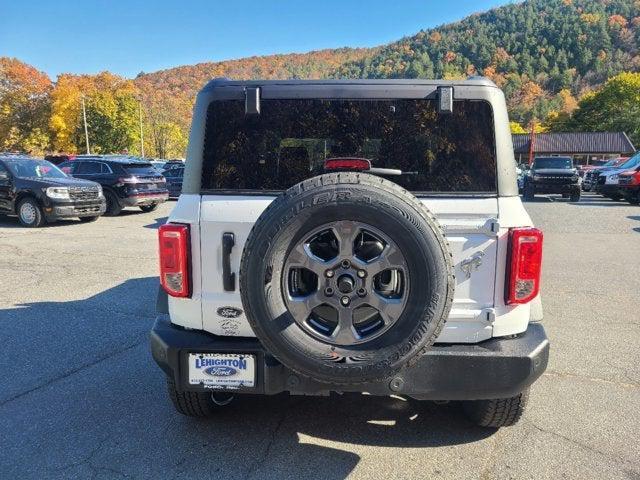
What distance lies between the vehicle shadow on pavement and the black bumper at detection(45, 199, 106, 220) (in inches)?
338

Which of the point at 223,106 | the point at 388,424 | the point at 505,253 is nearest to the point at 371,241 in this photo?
the point at 505,253

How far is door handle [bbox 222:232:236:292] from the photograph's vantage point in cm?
256

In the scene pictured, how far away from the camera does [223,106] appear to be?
2689 millimetres

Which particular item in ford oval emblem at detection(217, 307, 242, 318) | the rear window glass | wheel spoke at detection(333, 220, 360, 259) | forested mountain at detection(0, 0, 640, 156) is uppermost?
forested mountain at detection(0, 0, 640, 156)

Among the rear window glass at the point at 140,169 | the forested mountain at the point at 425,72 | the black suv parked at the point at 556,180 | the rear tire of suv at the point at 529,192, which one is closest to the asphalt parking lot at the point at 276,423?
the rear window glass at the point at 140,169

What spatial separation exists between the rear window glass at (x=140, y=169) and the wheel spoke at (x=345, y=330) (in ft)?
44.8

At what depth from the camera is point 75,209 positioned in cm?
1218

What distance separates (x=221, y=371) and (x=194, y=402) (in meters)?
0.63

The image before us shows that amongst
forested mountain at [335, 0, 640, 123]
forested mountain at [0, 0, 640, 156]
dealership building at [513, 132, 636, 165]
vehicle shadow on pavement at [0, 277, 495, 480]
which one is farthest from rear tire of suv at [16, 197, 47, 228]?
forested mountain at [335, 0, 640, 123]

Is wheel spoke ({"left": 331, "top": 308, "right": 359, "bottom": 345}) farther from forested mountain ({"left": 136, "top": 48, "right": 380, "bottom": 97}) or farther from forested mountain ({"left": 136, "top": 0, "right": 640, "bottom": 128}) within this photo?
forested mountain ({"left": 136, "top": 0, "right": 640, "bottom": 128})

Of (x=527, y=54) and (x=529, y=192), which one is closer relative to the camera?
(x=529, y=192)

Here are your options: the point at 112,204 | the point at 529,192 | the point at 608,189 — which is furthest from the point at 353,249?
the point at 529,192

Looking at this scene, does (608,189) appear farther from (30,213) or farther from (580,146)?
(580,146)

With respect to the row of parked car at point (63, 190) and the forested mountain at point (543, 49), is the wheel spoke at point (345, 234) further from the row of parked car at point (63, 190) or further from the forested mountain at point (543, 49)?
the forested mountain at point (543, 49)
